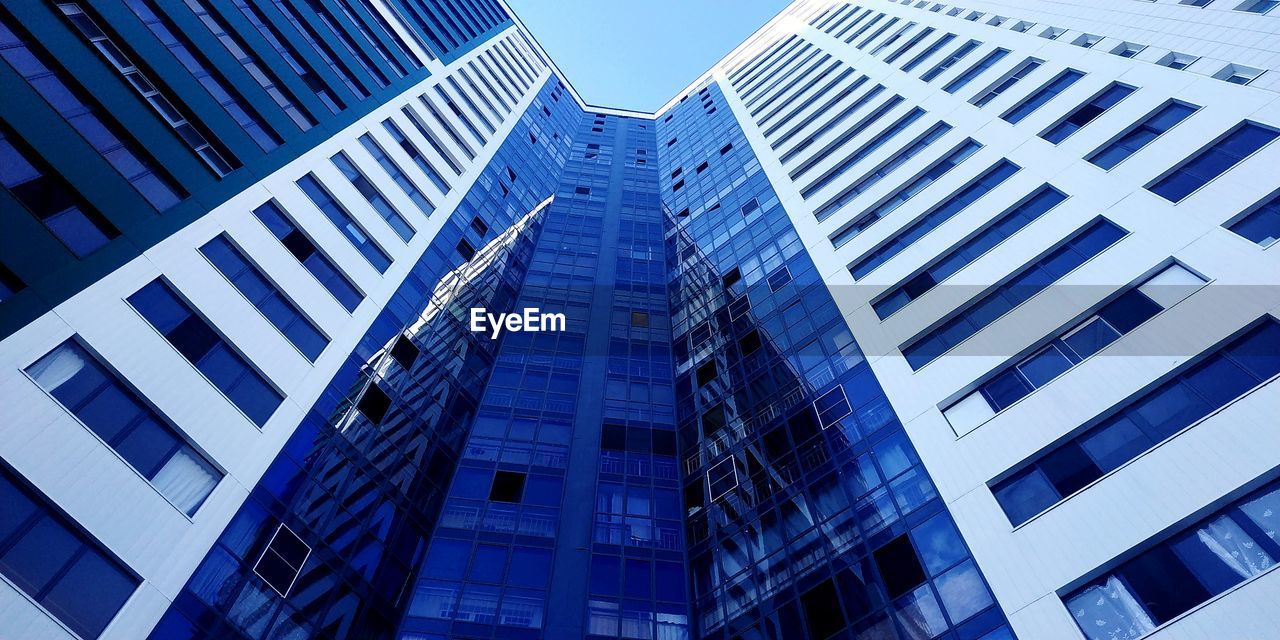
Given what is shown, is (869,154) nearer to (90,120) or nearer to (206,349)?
(206,349)

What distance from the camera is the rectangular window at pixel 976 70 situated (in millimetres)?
35375

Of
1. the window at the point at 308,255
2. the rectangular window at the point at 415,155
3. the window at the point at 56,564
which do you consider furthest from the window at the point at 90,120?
the rectangular window at the point at 415,155

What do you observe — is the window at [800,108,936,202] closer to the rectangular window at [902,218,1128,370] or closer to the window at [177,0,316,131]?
the rectangular window at [902,218,1128,370]

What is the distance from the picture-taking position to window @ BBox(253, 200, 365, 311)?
24.8 meters

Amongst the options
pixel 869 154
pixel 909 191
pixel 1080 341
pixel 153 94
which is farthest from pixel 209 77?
pixel 1080 341

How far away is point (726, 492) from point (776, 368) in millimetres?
6083

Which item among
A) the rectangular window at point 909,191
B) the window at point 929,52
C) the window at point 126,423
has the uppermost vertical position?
the window at point 929,52

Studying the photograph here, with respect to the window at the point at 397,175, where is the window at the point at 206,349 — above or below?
below

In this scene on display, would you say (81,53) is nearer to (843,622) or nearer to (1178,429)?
(843,622)

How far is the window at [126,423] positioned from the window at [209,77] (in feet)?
38.2

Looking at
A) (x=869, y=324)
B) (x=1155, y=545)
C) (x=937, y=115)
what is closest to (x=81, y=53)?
(x=869, y=324)

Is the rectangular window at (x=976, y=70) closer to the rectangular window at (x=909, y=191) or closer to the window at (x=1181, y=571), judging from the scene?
the rectangular window at (x=909, y=191)

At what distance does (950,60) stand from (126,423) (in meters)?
42.6

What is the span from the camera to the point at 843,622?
19031 millimetres
